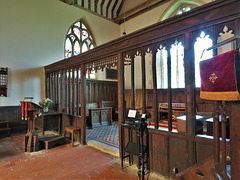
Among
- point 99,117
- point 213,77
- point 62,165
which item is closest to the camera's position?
point 213,77

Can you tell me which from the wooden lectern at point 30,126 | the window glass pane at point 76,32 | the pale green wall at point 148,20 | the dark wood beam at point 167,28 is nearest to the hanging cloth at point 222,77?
the dark wood beam at point 167,28

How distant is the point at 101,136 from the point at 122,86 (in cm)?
228

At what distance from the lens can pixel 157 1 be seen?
8117 millimetres

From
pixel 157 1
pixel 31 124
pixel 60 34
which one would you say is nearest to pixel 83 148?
pixel 31 124

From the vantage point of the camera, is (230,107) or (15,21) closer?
(230,107)

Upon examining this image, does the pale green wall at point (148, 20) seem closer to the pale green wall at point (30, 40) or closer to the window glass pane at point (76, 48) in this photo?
the window glass pane at point (76, 48)

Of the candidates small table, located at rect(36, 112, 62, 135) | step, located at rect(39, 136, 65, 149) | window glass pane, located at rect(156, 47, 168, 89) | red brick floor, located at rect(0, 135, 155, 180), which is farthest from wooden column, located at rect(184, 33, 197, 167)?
window glass pane, located at rect(156, 47, 168, 89)

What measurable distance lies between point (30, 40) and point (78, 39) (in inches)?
93.9

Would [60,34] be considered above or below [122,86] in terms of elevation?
above

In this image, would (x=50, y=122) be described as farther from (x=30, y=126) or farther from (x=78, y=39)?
(x=78, y=39)

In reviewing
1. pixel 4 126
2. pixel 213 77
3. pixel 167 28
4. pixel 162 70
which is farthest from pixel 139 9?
pixel 213 77

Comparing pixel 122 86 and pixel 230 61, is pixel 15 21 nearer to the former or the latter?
pixel 122 86

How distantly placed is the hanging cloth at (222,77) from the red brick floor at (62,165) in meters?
1.95

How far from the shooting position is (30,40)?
251 inches
